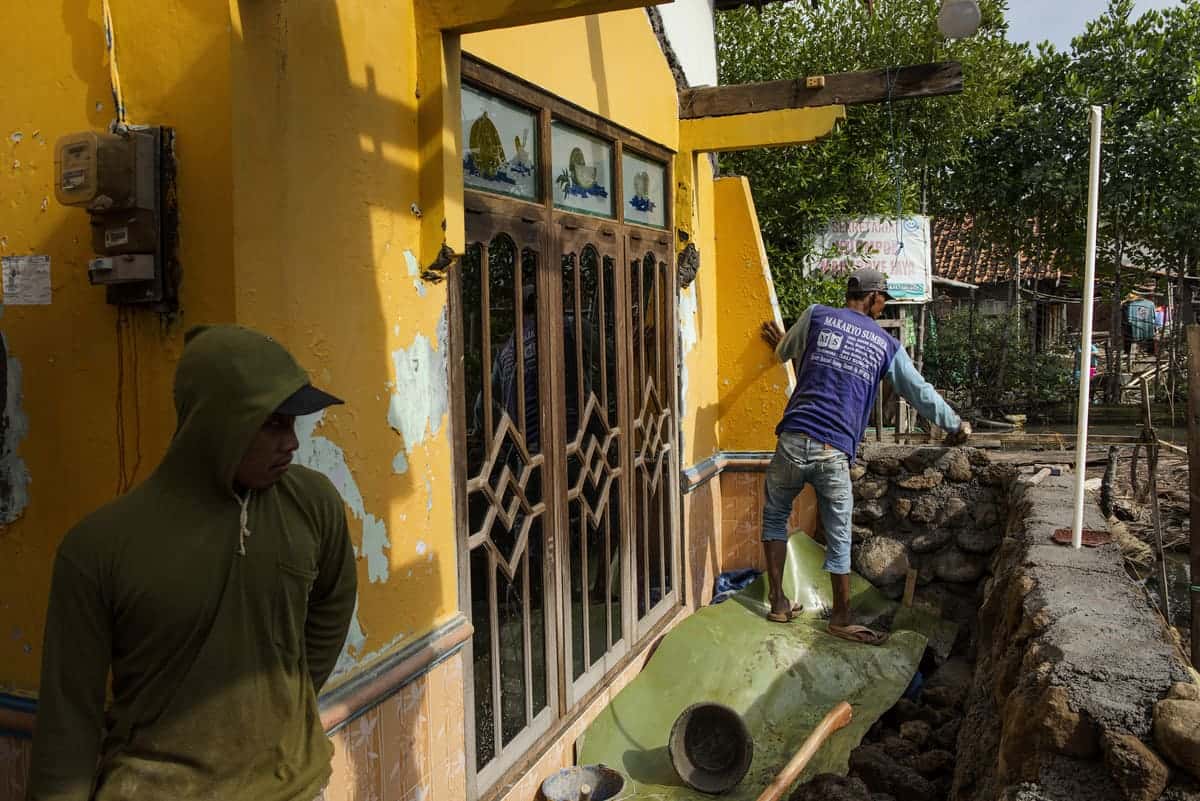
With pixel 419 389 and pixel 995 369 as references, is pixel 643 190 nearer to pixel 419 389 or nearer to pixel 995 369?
pixel 419 389

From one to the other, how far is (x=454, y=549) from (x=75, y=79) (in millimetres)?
1825

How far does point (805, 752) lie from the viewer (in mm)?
3777

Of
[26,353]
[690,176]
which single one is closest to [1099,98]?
[690,176]

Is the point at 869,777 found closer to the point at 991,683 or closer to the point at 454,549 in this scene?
the point at 991,683

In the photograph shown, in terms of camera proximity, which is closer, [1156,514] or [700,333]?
[1156,514]

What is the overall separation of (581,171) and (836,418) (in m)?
2.05

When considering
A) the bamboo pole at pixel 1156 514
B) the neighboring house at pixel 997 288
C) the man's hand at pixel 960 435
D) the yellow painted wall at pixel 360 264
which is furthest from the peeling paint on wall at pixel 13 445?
the neighboring house at pixel 997 288

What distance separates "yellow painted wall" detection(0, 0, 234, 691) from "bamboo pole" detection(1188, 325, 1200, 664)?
15.4ft

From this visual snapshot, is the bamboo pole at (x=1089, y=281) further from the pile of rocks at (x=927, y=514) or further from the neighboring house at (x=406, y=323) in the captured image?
the pile of rocks at (x=927, y=514)

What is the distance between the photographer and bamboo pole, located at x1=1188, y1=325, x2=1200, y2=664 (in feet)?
15.8

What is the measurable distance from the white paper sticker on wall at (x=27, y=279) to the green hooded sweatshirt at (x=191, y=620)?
0.80m

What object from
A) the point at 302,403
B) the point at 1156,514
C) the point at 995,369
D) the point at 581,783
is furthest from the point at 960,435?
the point at 995,369

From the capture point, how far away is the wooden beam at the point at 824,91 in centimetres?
560

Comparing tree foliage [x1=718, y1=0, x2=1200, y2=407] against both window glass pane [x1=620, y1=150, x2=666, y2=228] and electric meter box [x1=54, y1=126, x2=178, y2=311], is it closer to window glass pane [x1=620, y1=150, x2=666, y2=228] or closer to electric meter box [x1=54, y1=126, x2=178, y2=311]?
window glass pane [x1=620, y1=150, x2=666, y2=228]
